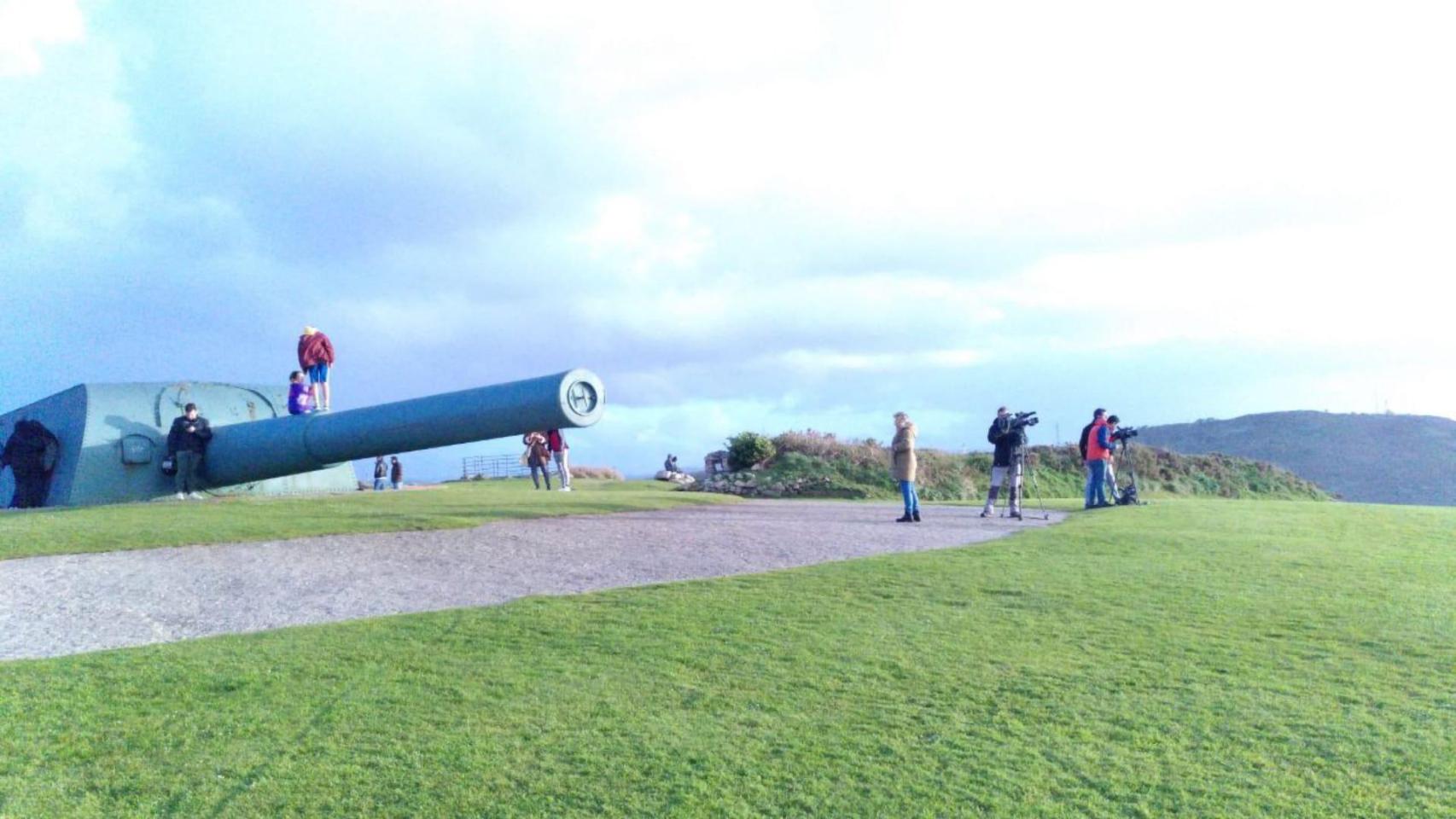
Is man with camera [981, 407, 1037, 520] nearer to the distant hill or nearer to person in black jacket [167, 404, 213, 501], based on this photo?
person in black jacket [167, 404, 213, 501]

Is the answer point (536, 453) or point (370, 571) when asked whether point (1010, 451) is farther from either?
point (536, 453)

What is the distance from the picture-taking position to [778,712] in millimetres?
5035

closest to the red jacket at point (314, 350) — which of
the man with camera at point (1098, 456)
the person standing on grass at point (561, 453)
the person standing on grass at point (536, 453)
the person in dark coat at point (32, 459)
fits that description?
the person in dark coat at point (32, 459)

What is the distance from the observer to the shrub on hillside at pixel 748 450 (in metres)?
31.0

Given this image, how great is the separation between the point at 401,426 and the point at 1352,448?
48302 mm

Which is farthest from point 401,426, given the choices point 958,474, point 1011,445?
point 958,474

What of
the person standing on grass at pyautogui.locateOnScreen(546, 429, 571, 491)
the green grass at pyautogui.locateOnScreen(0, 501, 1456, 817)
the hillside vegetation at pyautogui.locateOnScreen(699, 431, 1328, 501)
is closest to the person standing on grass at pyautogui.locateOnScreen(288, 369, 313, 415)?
the person standing on grass at pyautogui.locateOnScreen(546, 429, 571, 491)

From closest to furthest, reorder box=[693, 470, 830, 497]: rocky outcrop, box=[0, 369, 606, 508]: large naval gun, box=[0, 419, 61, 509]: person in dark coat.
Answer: box=[0, 369, 606, 508]: large naval gun
box=[0, 419, 61, 509]: person in dark coat
box=[693, 470, 830, 497]: rocky outcrop

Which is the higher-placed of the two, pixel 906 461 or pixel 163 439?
pixel 163 439

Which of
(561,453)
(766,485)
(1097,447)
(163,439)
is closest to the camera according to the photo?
(163,439)

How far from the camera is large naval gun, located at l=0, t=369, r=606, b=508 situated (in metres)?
12.1

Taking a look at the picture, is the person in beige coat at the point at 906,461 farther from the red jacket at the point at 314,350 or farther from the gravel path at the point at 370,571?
the red jacket at the point at 314,350

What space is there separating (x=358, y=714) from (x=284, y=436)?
976 centimetres

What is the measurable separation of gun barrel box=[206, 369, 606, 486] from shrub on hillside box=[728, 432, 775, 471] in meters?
17.6
